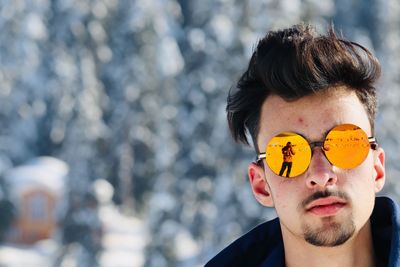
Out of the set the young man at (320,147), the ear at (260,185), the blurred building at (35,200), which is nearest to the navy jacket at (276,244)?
the young man at (320,147)

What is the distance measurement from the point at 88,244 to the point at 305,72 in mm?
24587

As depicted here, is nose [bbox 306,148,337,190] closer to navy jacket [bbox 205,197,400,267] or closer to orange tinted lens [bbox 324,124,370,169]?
orange tinted lens [bbox 324,124,370,169]

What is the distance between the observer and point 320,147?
1.61 metres

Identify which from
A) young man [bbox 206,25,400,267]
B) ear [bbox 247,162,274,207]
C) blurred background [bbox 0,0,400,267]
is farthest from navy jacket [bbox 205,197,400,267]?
blurred background [bbox 0,0,400,267]

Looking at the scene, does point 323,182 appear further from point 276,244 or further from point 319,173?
point 276,244

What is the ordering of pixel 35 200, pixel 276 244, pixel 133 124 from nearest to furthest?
1. pixel 276 244
2. pixel 133 124
3. pixel 35 200

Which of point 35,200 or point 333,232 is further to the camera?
point 35,200

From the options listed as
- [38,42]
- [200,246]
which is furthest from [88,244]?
[38,42]

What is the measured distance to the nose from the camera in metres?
1.60

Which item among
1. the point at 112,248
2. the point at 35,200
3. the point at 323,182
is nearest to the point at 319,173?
the point at 323,182

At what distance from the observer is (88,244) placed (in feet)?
84.6

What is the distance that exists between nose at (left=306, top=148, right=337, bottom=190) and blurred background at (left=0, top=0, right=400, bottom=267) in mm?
21462

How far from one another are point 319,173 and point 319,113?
107 mm

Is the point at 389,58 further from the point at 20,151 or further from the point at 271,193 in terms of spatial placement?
the point at 271,193
